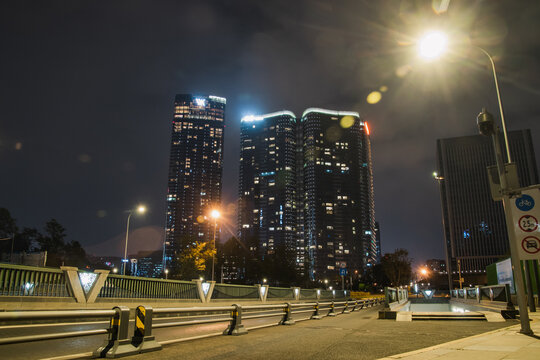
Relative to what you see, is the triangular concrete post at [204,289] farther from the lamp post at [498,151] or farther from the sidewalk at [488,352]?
the sidewalk at [488,352]

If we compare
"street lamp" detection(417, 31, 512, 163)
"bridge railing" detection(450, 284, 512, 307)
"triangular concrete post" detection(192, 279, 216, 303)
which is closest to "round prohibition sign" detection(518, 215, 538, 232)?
"street lamp" detection(417, 31, 512, 163)

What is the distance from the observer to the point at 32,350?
7816mm

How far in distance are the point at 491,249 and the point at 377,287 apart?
7007 cm

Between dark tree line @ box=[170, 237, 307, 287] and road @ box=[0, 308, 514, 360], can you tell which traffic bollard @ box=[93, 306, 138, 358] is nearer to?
road @ box=[0, 308, 514, 360]

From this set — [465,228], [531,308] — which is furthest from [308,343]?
[465,228]

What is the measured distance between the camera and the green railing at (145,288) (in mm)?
16698

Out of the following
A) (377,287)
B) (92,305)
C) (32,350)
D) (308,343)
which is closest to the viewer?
(32,350)

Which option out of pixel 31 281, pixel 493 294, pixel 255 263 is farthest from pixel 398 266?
pixel 31 281

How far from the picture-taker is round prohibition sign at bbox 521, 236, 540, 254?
8859mm

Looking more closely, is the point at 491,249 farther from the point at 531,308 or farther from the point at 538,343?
the point at 538,343

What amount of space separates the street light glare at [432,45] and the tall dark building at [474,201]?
154282mm

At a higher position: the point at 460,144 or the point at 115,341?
the point at 460,144

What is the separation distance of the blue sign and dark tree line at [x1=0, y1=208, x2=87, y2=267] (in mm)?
94950

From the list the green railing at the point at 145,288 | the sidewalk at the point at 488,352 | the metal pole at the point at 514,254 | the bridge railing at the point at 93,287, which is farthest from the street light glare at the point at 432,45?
the green railing at the point at 145,288
